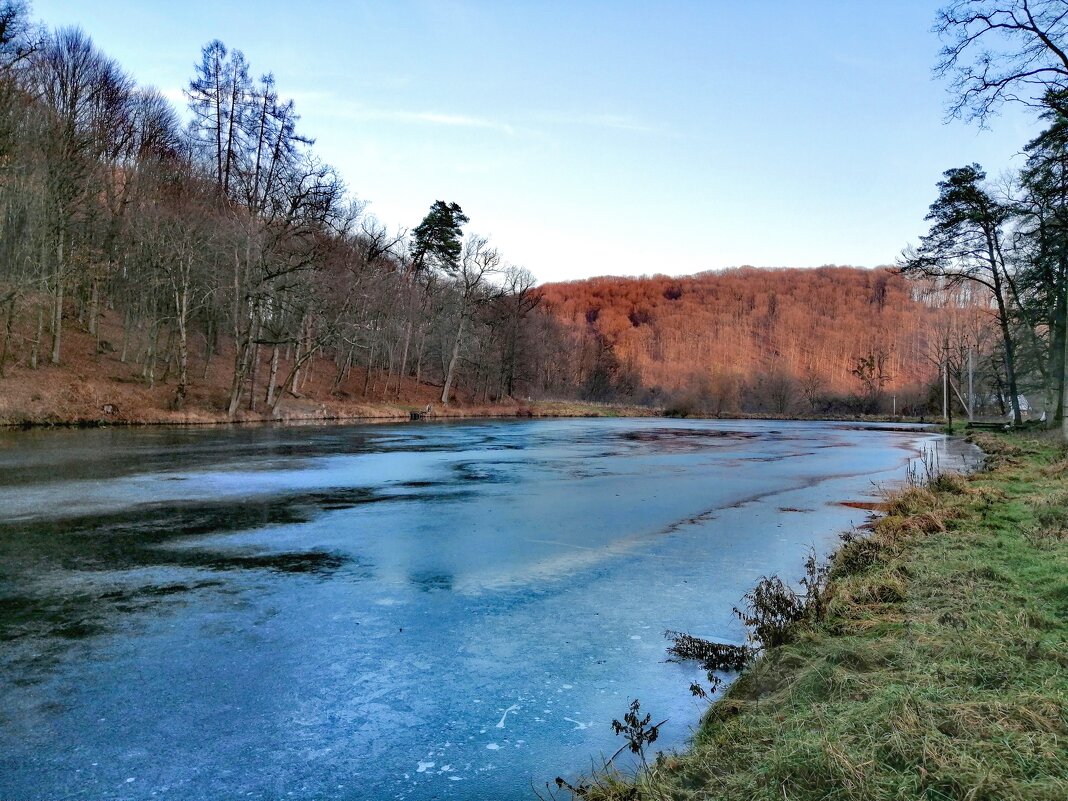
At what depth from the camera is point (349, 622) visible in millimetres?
5801

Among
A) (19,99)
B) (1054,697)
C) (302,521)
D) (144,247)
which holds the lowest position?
(302,521)

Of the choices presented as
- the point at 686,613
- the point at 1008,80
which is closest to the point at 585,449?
the point at 1008,80

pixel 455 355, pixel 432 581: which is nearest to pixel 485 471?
pixel 432 581

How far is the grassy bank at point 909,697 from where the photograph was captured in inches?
105

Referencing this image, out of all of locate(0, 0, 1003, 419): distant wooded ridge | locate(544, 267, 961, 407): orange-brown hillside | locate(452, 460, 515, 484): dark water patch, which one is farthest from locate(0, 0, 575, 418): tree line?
locate(544, 267, 961, 407): orange-brown hillside

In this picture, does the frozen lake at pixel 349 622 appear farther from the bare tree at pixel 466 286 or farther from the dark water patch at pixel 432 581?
the bare tree at pixel 466 286

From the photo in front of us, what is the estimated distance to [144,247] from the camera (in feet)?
106

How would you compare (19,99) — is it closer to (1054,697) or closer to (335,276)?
(335,276)

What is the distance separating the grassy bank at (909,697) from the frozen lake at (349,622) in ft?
2.00

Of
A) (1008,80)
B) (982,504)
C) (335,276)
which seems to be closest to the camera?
(982,504)

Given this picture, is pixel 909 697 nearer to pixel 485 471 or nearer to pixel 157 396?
pixel 485 471

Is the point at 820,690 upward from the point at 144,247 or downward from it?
downward

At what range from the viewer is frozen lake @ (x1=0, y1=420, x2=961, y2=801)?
3623mm

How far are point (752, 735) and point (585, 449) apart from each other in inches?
849
